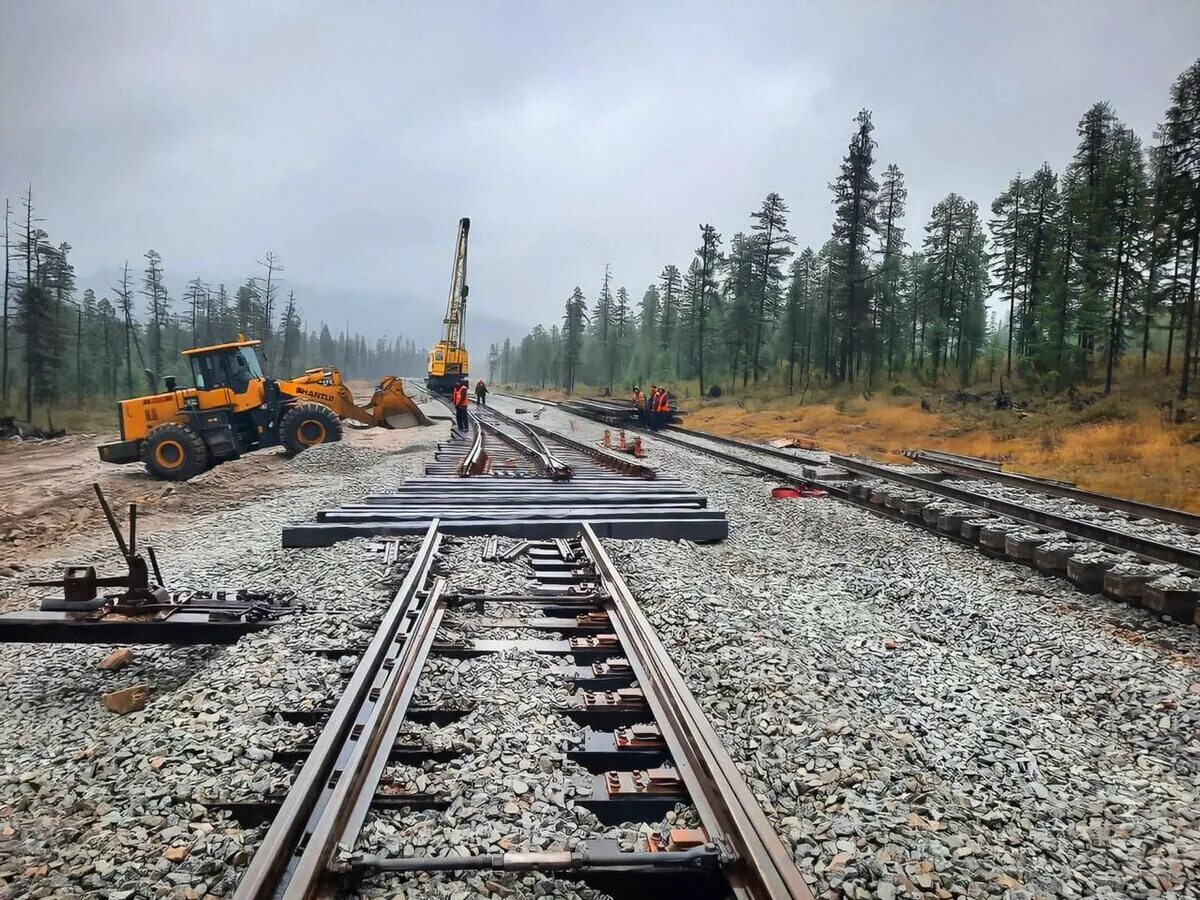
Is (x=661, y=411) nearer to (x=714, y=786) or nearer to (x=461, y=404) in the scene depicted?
(x=461, y=404)

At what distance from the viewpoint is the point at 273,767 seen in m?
3.13

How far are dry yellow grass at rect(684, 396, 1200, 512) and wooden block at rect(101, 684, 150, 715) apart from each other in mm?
15408

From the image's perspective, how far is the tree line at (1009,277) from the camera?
32.8m

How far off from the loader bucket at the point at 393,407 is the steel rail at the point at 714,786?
70.5ft

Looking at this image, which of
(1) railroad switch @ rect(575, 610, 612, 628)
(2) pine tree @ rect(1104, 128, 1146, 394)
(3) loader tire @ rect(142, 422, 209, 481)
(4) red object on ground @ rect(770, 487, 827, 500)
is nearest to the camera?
(1) railroad switch @ rect(575, 610, 612, 628)

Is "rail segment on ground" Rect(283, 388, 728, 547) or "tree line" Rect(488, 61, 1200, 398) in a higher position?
"tree line" Rect(488, 61, 1200, 398)

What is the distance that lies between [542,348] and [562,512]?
4882 inches

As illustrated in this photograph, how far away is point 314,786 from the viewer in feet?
9.29

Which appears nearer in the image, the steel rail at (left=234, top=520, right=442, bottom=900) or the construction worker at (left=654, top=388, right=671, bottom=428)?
the steel rail at (left=234, top=520, right=442, bottom=900)

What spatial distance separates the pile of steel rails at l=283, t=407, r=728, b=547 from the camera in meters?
7.77

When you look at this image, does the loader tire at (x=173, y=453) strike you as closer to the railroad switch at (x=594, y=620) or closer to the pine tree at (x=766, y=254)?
the railroad switch at (x=594, y=620)

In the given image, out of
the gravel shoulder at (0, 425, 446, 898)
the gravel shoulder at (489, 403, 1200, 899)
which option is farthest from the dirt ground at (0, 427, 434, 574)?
the gravel shoulder at (489, 403, 1200, 899)

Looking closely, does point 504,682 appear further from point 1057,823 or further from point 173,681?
point 1057,823

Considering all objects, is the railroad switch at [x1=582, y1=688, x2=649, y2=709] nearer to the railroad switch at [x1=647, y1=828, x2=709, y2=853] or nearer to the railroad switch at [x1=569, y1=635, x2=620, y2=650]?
the railroad switch at [x1=569, y1=635, x2=620, y2=650]
